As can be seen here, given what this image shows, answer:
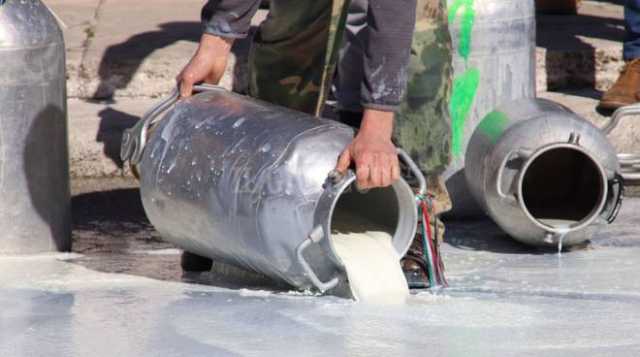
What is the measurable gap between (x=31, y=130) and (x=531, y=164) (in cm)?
156

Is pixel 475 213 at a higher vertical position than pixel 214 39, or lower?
lower

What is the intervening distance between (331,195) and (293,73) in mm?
878

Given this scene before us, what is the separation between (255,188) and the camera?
3869mm

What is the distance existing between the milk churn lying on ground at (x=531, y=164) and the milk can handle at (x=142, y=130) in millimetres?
925

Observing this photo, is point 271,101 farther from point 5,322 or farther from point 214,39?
point 5,322

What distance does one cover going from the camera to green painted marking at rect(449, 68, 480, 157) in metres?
5.23

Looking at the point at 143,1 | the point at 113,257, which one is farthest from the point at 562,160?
the point at 143,1

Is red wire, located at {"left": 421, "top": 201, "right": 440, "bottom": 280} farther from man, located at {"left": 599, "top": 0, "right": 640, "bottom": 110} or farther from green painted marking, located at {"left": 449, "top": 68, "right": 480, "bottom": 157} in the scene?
man, located at {"left": 599, "top": 0, "right": 640, "bottom": 110}

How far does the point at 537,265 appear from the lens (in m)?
4.53

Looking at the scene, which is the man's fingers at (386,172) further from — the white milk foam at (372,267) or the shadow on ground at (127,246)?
the shadow on ground at (127,246)

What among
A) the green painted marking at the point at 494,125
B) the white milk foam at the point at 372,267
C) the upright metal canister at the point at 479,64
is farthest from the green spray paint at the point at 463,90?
the white milk foam at the point at 372,267

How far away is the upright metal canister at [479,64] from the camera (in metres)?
5.18

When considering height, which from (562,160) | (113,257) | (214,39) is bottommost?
(113,257)

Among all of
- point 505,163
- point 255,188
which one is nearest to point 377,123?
point 255,188
